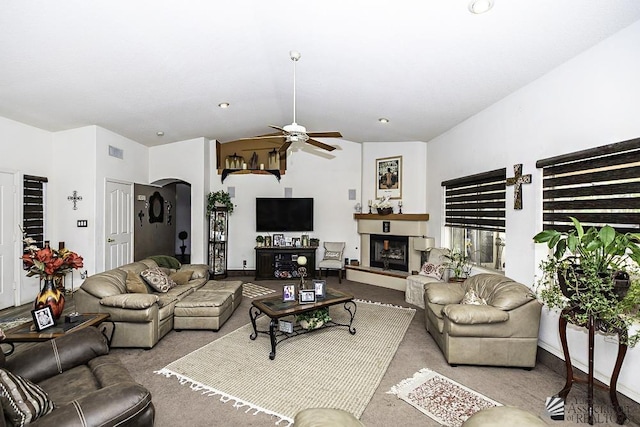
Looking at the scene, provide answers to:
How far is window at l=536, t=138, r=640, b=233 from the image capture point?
2482 mm

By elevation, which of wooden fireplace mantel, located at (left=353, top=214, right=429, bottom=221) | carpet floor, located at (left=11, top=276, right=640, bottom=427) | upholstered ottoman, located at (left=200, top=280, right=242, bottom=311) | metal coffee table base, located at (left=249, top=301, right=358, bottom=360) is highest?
wooden fireplace mantel, located at (left=353, top=214, right=429, bottom=221)

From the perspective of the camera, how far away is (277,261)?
24.3ft

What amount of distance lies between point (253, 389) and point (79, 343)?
4.32 feet

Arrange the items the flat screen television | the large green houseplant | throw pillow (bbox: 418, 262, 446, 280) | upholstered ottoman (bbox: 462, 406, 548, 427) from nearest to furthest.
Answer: upholstered ottoman (bbox: 462, 406, 548, 427), the large green houseplant, throw pillow (bbox: 418, 262, 446, 280), the flat screen television

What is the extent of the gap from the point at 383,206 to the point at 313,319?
361cm

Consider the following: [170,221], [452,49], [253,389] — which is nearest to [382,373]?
[253,389]

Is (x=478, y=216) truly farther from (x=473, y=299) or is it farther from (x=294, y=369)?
(x=294, y=369)

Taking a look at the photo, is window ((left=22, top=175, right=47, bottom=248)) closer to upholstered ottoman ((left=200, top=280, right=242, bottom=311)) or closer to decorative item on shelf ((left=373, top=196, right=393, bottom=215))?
upholstered ottoman ((left=200, top=280, right=242, bottom=311))

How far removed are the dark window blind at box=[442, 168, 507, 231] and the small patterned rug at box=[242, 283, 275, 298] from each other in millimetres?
3434

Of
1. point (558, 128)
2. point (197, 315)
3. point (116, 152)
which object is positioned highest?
point (116, 152)

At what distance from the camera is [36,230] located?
528 centimetres

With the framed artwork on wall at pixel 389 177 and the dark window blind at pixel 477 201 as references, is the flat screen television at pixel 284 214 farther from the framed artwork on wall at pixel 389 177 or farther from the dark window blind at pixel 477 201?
the dark window blind at pixel 477 201

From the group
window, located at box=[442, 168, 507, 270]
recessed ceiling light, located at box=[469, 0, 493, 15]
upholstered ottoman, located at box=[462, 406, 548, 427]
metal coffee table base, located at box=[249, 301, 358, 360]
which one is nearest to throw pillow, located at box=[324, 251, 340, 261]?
window, located at box=[442, 168, 507, 270]

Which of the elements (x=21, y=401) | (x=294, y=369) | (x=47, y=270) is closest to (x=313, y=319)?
(x=294, y=369)
